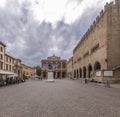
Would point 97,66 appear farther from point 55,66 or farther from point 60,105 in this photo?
point 55,66

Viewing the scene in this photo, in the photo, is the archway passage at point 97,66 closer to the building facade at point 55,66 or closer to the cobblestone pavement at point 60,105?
the cobblestone pavement at point 60,105

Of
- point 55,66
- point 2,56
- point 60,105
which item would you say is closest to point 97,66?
point 2,56

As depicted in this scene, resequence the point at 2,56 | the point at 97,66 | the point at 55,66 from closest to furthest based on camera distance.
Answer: the point at 97,66 → the point at 2,56 → the point at 55,66

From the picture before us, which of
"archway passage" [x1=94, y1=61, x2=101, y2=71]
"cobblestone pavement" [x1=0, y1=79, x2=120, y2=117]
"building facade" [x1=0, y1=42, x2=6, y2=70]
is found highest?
"building facade" [x1=0, y1=42, x2=6, y2=70]

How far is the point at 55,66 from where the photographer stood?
122688mm

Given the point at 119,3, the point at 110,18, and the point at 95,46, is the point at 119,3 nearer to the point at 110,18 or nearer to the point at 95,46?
the point at 110,18

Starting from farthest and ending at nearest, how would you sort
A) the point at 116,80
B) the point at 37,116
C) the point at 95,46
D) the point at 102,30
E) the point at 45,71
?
the point at 45,71
the point at 95,46
the point at 102,30
the point at 116,80
the point at 37,116

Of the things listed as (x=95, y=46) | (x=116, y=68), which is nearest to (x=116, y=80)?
(x=116, y=68)

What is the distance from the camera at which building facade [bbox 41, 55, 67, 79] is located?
121 metres

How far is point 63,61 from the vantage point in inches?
5037

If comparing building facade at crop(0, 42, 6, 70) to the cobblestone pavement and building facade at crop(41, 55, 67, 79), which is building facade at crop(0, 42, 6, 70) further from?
building facade at crop(41, 55, 67, 79)

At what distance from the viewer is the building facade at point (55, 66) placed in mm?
121250

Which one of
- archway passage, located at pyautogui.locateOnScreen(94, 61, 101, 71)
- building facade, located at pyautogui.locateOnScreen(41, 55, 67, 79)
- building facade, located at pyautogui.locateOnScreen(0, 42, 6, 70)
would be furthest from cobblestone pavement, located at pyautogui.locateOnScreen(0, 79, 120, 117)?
building facade, located at pyautogui.locateOnScreen(41, 55, 67, 79)

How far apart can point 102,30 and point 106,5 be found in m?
5.28
